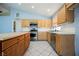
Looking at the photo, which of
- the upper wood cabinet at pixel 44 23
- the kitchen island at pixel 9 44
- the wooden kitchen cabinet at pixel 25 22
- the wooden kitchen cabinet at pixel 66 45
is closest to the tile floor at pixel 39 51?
the wooden kitchen cabinet at pixel 66 45

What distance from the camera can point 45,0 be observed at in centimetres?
171

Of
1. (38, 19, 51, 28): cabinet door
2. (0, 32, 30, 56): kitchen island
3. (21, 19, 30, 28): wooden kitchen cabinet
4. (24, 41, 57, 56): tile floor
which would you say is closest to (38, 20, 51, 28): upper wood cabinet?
(38, 19, 51, 28): cabinet door

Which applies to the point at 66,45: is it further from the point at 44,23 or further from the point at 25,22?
the point at 44,23

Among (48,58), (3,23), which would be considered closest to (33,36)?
(3,23)

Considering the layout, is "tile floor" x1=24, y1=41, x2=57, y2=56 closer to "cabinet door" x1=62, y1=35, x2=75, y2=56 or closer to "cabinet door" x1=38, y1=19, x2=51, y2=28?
"cabinet door" x1=62, y1=35, x2=75, y2=56

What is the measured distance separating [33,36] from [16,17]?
4.28 feet

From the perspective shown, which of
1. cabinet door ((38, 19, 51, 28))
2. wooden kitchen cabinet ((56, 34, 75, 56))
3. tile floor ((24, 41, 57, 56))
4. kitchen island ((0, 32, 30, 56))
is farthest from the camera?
cabinet door ((38, 19, 51, 28))

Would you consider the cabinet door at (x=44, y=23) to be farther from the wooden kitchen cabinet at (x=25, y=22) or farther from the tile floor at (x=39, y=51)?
the tile floor at (x=39, y=51)

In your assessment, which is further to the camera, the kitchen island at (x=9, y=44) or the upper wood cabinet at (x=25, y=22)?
the upper wood cabinet at (x=25, y=22)

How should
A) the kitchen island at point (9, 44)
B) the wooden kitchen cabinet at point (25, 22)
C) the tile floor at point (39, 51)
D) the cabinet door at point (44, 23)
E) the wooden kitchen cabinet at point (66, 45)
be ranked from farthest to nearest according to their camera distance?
the cabinet door at point (44, 23) → the wooden kitchen cabinet at point (25, 22) → the tile floor at point (39, 51) → the wooden kitchen cabinet at point (66, 45) → the kitchen island at point (9, 44)

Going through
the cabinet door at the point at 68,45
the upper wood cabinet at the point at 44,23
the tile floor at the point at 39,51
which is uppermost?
the upper wood cabinet at the point at 44,23

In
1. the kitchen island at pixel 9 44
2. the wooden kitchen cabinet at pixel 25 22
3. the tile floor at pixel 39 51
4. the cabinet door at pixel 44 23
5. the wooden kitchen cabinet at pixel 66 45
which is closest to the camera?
the kitchen island at pixel 9 44

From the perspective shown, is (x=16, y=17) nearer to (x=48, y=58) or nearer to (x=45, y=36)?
(x=45, y=36)

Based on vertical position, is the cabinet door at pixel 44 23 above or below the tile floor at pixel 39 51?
above
